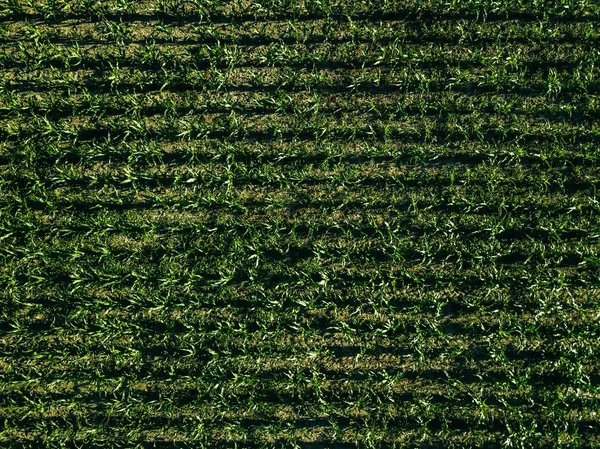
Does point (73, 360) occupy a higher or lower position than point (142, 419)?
higher

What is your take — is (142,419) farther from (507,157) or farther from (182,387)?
(507,157)

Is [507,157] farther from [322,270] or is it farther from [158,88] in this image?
[158,88]

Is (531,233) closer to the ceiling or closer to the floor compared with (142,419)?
closer to the ceiling

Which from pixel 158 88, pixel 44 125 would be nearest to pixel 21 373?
pixel 44 125

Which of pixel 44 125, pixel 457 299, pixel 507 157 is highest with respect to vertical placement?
pixel 44 125

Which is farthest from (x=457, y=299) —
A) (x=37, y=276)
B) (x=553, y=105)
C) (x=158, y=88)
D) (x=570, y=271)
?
(x=37, y=276)

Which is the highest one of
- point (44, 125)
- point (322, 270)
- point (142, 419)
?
point (44, 125)
